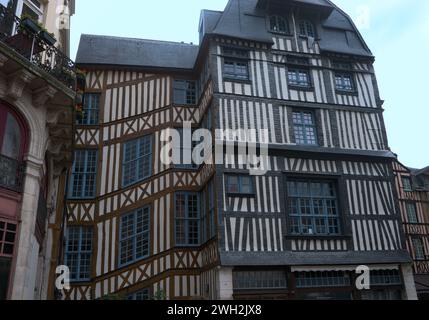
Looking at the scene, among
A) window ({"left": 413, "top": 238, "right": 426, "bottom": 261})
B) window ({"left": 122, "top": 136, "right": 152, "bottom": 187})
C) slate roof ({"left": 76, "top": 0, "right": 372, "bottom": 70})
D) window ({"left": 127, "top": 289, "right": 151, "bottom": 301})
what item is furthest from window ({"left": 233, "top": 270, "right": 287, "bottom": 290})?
window ({"left": 413, "top": 238, "right": 426, "bottom": 261})

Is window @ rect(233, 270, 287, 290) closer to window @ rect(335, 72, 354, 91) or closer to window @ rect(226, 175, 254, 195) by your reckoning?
window @ rect(226, 175, 254, 195)

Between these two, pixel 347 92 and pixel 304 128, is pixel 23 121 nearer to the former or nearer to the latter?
pixel 304 128

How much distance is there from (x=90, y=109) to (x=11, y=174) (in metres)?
8.20

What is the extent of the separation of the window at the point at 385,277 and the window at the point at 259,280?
2728 millimetres

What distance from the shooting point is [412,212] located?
911 inches

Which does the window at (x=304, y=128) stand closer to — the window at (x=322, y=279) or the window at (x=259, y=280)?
the window at (x=322, y=279)

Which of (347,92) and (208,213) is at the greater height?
(347,92)

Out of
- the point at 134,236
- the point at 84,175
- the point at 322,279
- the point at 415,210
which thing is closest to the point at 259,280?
the point at 322,279

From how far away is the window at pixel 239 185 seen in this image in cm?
1136

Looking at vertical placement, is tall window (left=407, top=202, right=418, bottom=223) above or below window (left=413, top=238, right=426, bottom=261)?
above

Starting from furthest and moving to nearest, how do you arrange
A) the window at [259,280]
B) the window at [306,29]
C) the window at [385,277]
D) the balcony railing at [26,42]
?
the window at [306,29] < the window at [385,277] < the window at [259,280] < the balcony railing at [26,42]

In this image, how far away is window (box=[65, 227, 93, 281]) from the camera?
12.7 meters

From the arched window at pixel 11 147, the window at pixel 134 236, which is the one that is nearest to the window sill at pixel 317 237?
the window at pixel 134 236

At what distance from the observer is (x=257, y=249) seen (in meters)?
10.9
